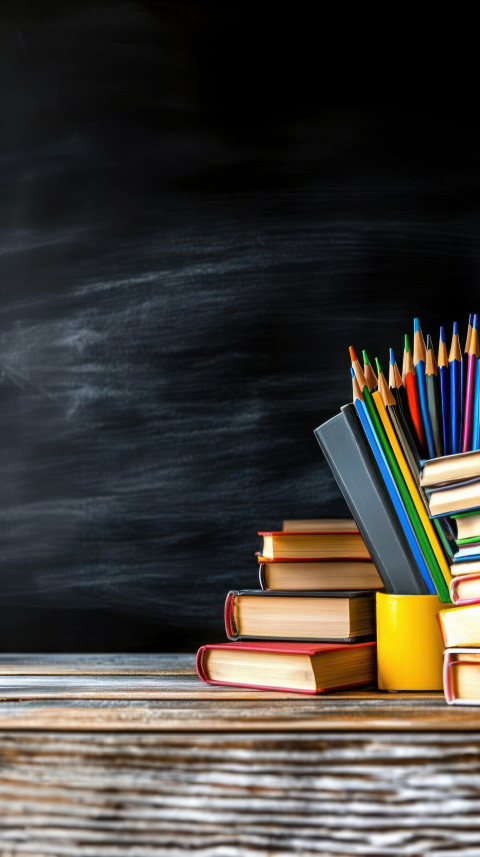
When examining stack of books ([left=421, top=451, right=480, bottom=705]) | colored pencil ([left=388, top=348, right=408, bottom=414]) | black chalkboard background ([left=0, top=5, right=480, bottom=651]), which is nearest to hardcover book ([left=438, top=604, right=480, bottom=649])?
stack of books ([left=421, top=451, right=480, bottom=705])

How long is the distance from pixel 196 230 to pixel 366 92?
35 centimetres

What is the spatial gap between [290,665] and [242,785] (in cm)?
20

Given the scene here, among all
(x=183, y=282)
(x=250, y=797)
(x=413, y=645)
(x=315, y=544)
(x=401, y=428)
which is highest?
(x=183, y=282)

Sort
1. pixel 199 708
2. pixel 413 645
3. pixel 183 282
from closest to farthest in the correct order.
→ pixel 199 708 → pixel 413 645 → pixel 183 282

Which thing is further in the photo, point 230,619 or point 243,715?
point 230,619

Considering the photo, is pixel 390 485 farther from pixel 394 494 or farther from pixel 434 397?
pixel 434 397

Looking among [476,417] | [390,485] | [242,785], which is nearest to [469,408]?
[476,417]

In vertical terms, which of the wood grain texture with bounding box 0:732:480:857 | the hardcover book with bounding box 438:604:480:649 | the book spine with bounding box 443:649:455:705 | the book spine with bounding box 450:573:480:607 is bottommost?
the wood grain texture with bounding box 0:732:480:857

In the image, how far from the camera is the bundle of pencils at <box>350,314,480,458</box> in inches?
34.8

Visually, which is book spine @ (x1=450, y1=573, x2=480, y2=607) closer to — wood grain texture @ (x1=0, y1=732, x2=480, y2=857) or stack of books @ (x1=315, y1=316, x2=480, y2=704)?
stack of books @ (x1=315, y1=316, x2=480, y2=704)

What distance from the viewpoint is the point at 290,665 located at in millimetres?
832

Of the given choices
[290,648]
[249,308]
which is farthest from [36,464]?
[290,648]

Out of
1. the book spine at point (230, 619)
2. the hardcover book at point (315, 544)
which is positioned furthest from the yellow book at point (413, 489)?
the book spine at point (230, 619)

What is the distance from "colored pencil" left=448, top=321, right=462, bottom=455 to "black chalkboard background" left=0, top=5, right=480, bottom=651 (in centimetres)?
30
